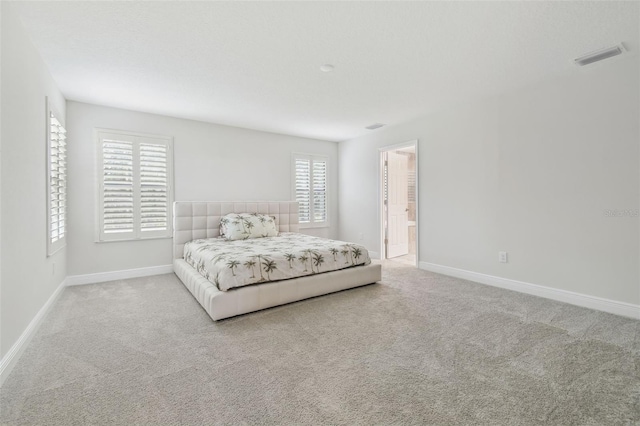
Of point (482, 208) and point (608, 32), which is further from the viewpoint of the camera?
point (482, 208)

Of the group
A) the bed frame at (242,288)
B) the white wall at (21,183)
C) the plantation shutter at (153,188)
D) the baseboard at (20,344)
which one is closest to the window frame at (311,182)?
the bed frame at (242,288)

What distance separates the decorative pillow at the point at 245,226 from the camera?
4391 mm

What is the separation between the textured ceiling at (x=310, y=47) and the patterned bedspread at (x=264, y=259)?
1.92 meters

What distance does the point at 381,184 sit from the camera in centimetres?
554

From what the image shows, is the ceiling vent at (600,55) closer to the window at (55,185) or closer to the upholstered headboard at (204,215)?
the upholstered headboard at (204,215)

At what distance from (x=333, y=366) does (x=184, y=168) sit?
3.93m

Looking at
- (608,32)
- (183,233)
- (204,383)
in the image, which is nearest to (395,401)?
(204,383)

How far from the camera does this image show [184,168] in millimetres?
4680

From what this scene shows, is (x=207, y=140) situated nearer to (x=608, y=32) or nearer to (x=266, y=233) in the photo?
(x=266, y=233)

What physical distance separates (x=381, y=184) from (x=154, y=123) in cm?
392

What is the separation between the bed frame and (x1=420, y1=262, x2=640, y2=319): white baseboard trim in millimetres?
1251

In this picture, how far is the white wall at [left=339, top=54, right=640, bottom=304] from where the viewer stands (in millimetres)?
2824

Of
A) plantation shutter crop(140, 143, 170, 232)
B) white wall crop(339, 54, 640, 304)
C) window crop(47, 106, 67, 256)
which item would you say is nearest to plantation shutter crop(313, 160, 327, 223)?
white wall crop(339, 54, 640, 304)

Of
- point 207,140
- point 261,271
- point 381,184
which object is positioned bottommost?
point 261,271
